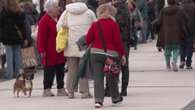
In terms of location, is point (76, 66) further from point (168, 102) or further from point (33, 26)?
point (33, 26)

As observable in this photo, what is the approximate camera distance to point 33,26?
21.9 metres

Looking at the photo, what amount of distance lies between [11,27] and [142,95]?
17.1 feet

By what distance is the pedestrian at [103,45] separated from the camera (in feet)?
43.1

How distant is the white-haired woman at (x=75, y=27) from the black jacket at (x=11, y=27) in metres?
4.56

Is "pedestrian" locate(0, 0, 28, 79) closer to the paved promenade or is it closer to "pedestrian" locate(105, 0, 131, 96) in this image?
the paved promenade

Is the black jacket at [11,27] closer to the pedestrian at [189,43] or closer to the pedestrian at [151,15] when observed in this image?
the pedestrian at [189,43]

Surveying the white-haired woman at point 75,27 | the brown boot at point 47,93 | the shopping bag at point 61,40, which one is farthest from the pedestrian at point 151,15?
the shopping bag at point 61,40

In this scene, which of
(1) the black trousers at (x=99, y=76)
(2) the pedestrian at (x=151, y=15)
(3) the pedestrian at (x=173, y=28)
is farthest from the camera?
(2) the pedestrian at (x=151, y=15)

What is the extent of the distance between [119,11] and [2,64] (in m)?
6.67

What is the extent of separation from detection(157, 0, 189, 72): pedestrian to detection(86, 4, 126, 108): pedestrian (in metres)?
6.79

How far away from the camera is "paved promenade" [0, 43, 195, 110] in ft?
44.7

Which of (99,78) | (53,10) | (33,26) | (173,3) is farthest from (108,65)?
(33,26)

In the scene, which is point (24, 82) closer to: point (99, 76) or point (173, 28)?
point (99, 76)

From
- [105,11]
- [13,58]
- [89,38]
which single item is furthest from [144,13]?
[89,38]
